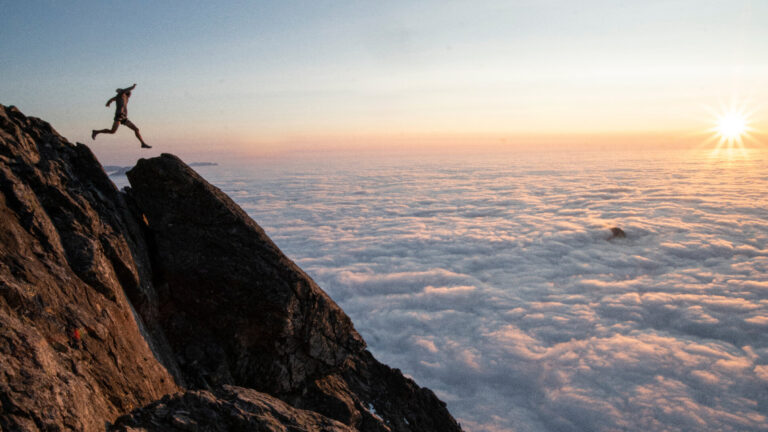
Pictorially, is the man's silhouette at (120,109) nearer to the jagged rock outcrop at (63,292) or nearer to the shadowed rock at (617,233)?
the jagged rock outcrop at (63,292)

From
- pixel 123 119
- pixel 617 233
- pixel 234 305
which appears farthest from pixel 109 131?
pixel 617 233

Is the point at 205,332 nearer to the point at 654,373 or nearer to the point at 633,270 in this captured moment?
the point at 654,373

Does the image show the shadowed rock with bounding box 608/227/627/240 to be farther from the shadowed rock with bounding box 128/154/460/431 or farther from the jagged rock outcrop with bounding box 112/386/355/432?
the jagged rock outcrop with bounding box 112/386/355/432

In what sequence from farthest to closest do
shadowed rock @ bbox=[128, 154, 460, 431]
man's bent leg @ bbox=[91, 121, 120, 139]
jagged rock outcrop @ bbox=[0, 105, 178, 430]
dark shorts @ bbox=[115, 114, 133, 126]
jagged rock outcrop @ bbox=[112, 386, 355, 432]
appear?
dark shorts @ bbox=[115, 114, 133, 126] → man's bent leg @ bbox=[91, 121, 120, 139] → shadowed rock @ bbox=[128, 154, 460, 431] → jagged rock outcrop @ bbox=[112, 386, 355, 432] → jagged rock outcrop @ bbox=[0, 105, 178, 430]

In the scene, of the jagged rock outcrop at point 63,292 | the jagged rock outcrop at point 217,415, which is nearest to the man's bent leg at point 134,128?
the jagged rock outcrop at point 63,292

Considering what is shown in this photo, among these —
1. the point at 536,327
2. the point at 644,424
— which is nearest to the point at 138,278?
the point at 644,424

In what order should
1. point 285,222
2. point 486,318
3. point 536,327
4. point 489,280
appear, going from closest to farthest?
point 536,327, point 486,318, point 489,280, point 285,222

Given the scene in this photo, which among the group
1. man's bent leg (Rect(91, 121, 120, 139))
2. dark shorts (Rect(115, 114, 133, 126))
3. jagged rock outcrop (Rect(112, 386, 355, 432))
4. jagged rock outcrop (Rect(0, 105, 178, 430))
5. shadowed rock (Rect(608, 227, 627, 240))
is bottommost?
shadowed rock (Rect(608, 227, 627, 240))

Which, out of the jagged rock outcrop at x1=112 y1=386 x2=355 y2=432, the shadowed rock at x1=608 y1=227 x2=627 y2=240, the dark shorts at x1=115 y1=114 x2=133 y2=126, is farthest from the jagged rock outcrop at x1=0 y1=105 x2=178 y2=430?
the shadowed rock at x1=608 y1=227 x2=627 y2=240
